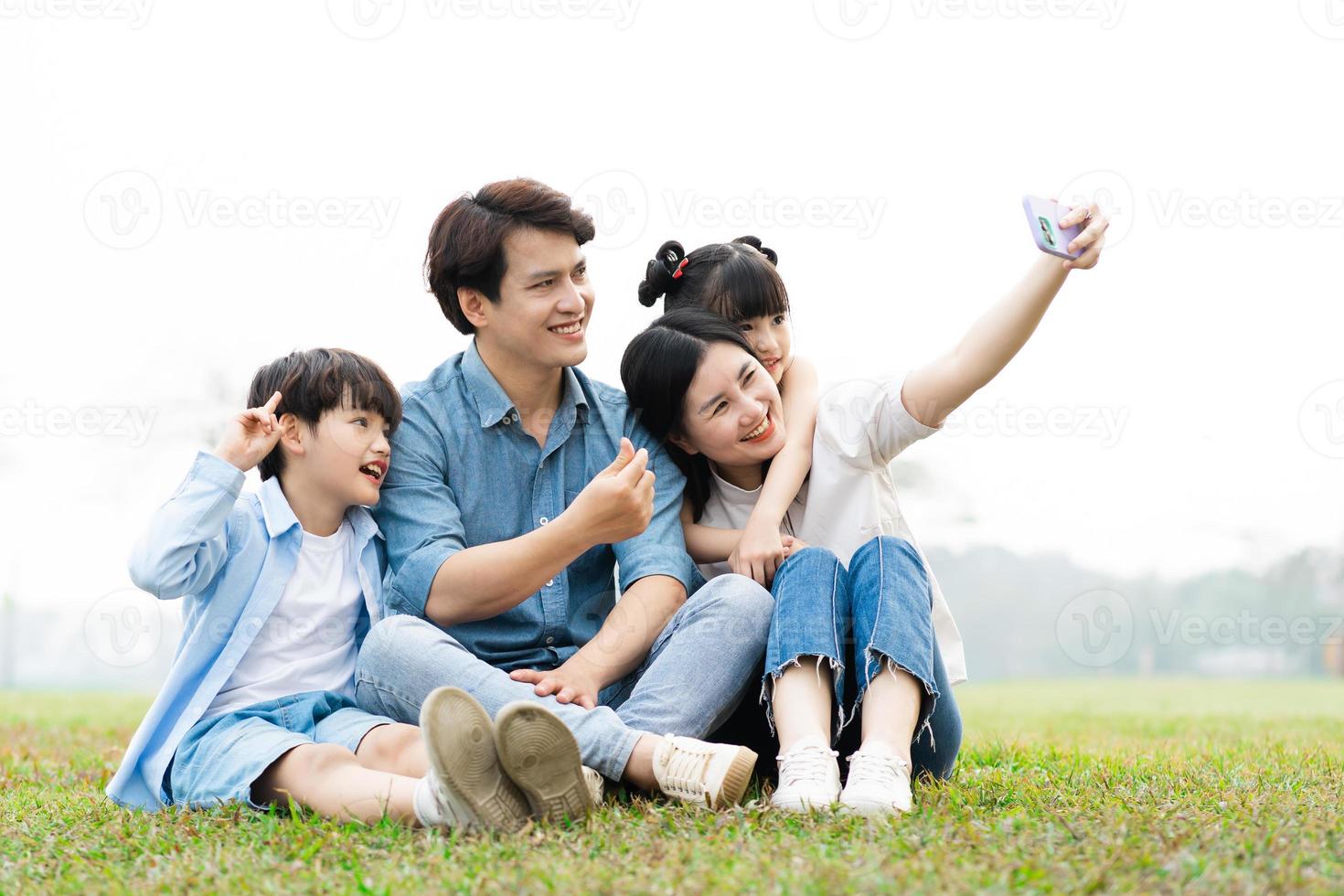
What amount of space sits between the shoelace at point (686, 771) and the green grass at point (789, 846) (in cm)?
5

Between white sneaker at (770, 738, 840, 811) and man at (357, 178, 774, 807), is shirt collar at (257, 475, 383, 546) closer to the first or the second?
man at (357, 178, 774, 807)

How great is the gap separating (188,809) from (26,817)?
0.45 m

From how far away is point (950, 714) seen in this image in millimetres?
2783

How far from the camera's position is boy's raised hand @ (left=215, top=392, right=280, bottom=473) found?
2.83 meters

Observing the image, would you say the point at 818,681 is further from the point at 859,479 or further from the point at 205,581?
the point at 205,581

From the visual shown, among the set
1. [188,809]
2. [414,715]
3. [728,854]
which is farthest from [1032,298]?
[188,809]

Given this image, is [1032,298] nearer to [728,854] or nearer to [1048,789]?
[1048,789]

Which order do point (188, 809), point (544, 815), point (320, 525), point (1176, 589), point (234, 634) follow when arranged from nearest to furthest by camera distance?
point (544, 815) < point (188, 809) < point (234, 634) < point (320, 525) < point (1176, 589)

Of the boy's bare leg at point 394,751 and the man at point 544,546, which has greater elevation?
the man at point 544,546

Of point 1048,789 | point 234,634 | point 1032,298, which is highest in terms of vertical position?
point 1032,298

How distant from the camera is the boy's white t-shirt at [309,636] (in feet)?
9.41
